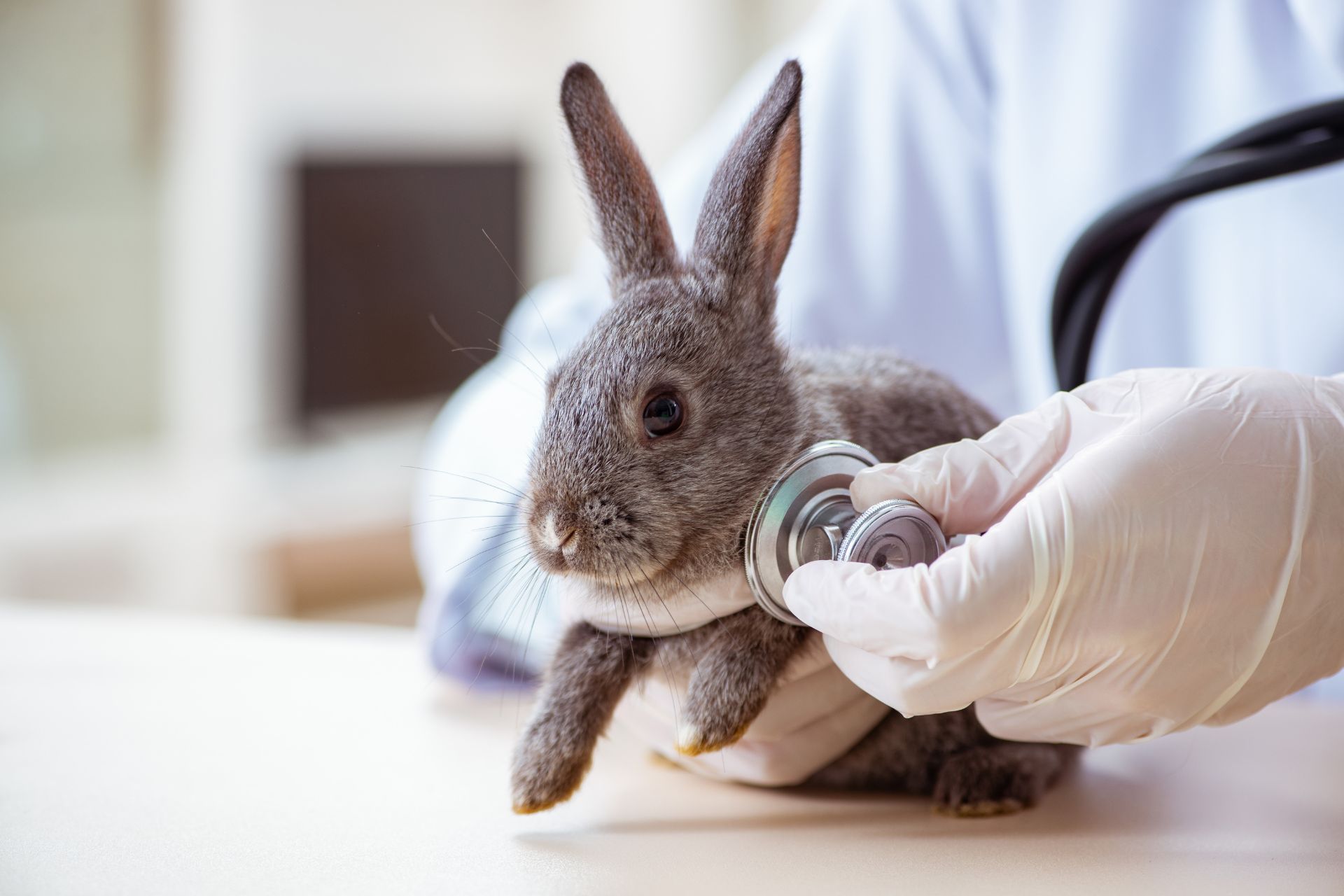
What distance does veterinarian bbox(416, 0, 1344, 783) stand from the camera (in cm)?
77

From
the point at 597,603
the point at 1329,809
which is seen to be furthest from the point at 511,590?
the point at 1329,809

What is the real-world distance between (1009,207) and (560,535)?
86 centimetres

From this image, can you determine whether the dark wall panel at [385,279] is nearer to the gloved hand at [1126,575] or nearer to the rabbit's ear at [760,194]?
the rabbit's ear at [760,194]

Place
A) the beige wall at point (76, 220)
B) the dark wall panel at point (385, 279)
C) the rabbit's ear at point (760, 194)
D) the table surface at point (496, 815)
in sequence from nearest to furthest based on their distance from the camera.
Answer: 1. the table surface at point (496, 815)
2. the rabbit's ear at point (760, 194)
3. the beige wall at point (76, 220)
4. the dark wall panel at point (385, 279)

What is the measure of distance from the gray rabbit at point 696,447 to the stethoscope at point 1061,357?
3 cm

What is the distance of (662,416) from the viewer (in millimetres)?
834

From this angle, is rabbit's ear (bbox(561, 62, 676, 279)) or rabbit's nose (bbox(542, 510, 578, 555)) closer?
rabbit's nose (bbox(542, 510, 578, 555))

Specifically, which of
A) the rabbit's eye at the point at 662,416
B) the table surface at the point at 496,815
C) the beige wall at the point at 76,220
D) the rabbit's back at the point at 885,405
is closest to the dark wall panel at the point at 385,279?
the beige wall at the point at 76,220

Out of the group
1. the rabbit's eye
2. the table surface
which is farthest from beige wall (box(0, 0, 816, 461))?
the rabbit's eye

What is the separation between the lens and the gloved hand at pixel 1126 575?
747 millimetres

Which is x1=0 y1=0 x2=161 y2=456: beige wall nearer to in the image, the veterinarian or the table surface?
the veterinarian

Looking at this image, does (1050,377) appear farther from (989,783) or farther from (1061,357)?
(989,783)

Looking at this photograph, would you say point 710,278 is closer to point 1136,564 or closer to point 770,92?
point 770,92

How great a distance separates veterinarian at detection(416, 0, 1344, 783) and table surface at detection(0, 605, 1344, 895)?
83 millimetres
